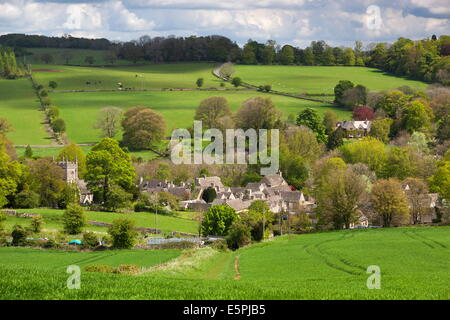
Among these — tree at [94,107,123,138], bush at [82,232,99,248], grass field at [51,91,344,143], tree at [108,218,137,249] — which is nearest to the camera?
tree at [108,218,137,249]

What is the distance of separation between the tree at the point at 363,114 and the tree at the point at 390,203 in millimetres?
51373

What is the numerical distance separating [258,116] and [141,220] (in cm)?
4355

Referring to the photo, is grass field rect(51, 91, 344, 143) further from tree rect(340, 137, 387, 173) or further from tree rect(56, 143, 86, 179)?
tree rect(340, 137, 387, 173)

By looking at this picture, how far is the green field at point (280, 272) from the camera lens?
20438 mm

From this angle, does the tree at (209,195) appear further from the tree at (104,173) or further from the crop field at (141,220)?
the crop field at (141,220)

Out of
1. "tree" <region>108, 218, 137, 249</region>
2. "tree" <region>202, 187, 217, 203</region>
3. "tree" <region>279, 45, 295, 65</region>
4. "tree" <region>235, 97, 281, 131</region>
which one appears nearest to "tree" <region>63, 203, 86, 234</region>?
"tree" <region>108, 218, 137, 249</region>

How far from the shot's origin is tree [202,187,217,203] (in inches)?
3187

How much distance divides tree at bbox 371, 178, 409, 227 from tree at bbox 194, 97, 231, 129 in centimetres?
4973

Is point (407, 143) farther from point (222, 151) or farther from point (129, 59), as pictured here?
point (129, 59)

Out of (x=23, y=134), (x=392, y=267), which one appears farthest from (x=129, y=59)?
(x=392, y=267)

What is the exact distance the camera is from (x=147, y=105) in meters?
123
